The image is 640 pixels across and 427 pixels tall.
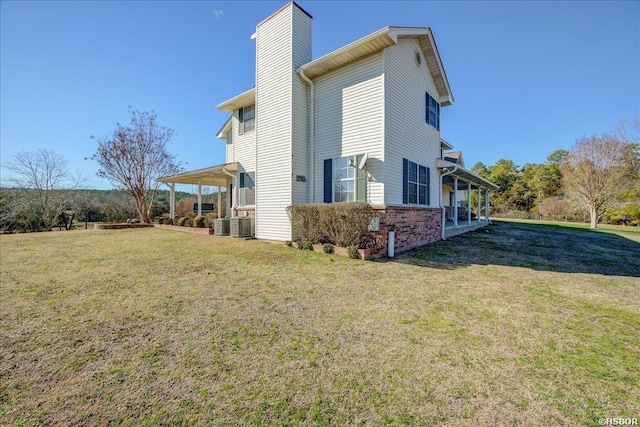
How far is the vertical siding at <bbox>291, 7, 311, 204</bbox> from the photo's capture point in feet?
32.0

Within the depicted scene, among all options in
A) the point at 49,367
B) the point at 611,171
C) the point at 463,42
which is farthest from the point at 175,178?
the point at 611,171

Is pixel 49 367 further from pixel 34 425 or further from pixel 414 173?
pixel 414 173

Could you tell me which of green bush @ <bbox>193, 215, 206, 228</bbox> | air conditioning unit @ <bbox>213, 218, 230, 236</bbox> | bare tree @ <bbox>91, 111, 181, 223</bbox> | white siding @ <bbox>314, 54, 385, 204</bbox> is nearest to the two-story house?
white siding @ <bbox>314, 54, 385, 204</bbox>

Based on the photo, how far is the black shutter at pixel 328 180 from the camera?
942 centimetres

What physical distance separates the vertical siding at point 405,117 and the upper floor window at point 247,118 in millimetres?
6792

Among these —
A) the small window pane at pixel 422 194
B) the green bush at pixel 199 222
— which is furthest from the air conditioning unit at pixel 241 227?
the small window pane at pixel 422 194

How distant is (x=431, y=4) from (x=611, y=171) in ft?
69.1

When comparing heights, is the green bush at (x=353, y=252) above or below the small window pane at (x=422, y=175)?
below

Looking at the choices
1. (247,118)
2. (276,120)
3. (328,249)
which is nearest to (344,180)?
(328,249)

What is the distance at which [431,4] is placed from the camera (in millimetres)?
9352

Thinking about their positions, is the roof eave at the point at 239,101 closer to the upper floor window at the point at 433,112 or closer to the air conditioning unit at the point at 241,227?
the air conditioning unit at the point at 241,227

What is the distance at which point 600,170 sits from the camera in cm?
1969

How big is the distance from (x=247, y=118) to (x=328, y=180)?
620cm

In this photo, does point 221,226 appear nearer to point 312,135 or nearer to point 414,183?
point 312,135
